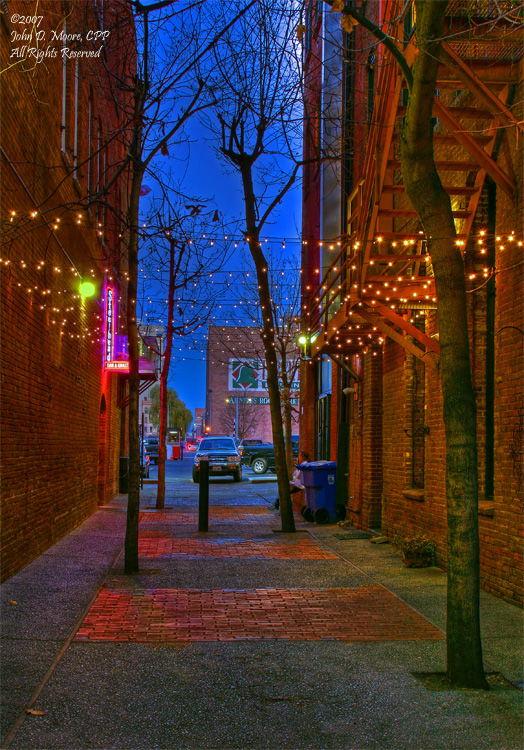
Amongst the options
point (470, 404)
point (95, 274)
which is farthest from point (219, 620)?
point (95, 274)

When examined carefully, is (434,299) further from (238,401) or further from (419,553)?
(238,401)

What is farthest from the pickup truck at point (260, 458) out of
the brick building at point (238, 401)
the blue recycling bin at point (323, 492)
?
the brick building at point (238, 401)

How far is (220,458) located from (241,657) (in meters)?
24.0

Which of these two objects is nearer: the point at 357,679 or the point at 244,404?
the point at 357,679

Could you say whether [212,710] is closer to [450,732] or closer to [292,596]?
[450,732]

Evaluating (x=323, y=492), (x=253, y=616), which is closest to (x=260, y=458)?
(x=323, y=492)

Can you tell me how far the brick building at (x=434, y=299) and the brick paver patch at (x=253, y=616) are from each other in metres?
1.25

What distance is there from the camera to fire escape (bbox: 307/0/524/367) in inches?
267

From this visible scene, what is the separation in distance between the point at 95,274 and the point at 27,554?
24.1 ft

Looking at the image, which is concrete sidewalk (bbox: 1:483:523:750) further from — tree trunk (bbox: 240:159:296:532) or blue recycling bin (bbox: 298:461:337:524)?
blue recycling bin (bbox: 298:461:337:524)

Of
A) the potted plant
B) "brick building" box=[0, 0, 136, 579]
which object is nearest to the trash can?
"brick building" box=[0, 0, 136, 579]

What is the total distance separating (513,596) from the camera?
21.6ft

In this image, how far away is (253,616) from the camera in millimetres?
6488

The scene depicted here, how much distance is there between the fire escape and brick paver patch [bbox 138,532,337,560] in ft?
11.1
